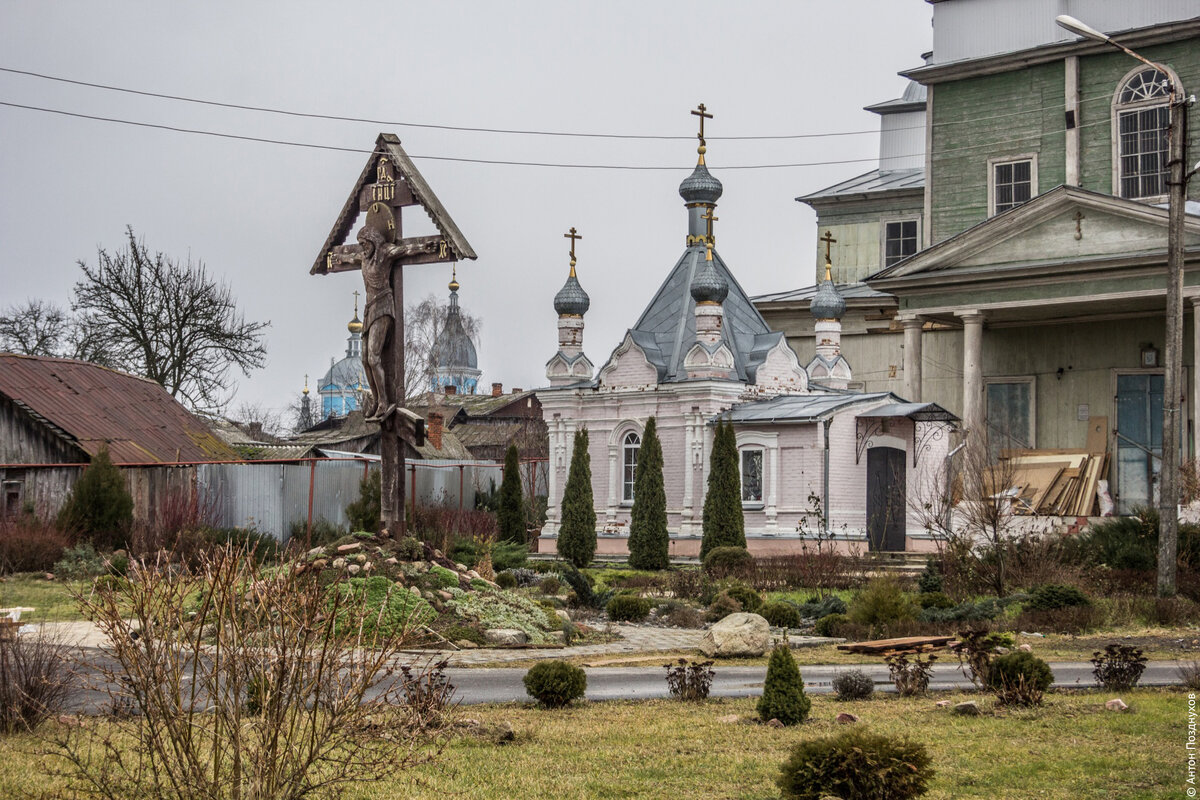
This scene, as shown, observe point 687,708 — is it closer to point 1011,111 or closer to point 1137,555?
point 1137,555

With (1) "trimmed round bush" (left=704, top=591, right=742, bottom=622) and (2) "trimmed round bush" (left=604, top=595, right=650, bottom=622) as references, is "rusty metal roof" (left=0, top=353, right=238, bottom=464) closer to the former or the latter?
(2) "trimmed round bush" (left=604, top=595, right=650, bottom=622)

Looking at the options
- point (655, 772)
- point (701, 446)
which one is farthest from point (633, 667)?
point (701, 446)

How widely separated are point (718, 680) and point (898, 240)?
88.7 feet

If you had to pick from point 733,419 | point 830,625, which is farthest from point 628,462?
point 830,625

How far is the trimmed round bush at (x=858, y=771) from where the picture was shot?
7152 mm

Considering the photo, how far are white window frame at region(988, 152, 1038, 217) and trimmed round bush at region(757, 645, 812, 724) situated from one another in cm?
2470

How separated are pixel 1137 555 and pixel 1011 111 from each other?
15.5 m

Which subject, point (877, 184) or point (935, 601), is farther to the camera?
point (877, 184)

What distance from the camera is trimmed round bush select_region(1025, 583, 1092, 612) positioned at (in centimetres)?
1803

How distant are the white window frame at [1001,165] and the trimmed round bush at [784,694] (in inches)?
973

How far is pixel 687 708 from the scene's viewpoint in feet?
36.3

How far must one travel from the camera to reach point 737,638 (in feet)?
50.7

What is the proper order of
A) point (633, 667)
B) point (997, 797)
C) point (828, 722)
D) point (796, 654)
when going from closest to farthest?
point (997, 797)
point (828, 722)
point (633, 667)
point (796, 654)

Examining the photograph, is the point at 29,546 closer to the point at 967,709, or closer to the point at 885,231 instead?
the point at 967,709
